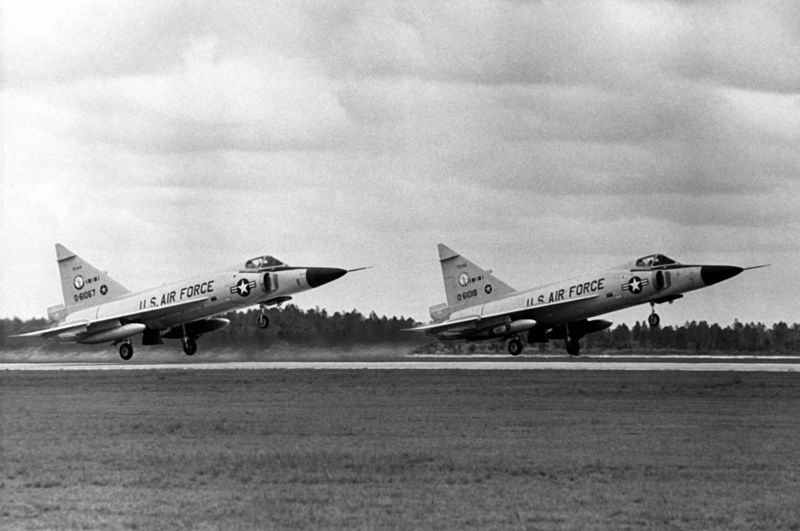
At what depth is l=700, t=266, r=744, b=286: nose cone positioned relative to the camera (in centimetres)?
3941

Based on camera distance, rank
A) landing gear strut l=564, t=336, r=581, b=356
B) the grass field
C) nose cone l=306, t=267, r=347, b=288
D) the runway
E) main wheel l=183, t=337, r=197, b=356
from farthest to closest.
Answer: landing gear strut l=564, t=336, r=581, b=356 < main wheel l=183, t=337, r=197, b=356 < nose cone l=306, t=267, r=347, b=288 < the runway < the grass field

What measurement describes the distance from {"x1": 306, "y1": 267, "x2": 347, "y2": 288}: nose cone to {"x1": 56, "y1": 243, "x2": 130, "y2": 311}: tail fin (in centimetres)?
1014

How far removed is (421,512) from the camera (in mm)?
11414

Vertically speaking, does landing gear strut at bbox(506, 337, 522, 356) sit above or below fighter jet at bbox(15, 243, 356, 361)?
below

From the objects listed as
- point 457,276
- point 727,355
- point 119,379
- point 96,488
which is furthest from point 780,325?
point 96,488

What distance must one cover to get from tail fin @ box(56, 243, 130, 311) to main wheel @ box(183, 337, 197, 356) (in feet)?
12.2

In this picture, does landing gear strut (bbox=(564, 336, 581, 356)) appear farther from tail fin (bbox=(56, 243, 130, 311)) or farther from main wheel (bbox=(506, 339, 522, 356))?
tail fin (bbox=(56, 243, 130, 311))

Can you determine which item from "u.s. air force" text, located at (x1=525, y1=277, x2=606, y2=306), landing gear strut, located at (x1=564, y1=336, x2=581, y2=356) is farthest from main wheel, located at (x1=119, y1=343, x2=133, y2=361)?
landing gear strut, located at (x1=564, y1=336, x2=581, y2=356)

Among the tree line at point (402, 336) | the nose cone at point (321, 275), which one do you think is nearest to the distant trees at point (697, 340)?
the tree line at point (402, 336)

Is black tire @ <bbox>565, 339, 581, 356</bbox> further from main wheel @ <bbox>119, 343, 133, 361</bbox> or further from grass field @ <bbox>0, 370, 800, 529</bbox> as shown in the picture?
grass field @ <bbox>0, 370, 800, 529</bbox>

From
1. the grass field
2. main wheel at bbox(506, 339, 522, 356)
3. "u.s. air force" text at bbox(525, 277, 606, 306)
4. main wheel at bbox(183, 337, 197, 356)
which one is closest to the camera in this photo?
the grass field

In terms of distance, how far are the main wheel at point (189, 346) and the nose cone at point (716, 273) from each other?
19.2 meters

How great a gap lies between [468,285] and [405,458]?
107ft

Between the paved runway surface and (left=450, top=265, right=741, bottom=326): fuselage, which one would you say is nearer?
the paved runway surface
